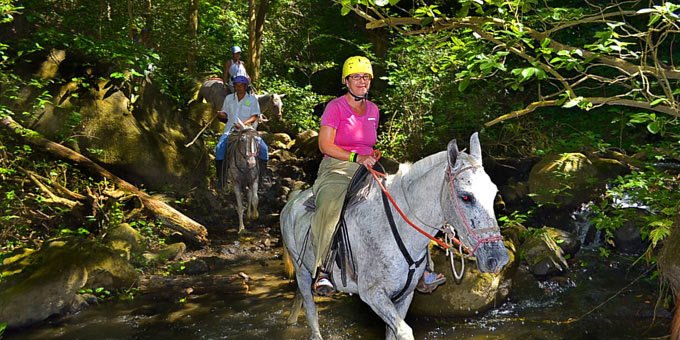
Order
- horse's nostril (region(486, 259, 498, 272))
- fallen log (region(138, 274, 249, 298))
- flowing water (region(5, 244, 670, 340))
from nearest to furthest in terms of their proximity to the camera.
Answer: horse's nostril (region(486, 259, 498, 272)) → flowing water (region(5, 244, 670, 340)) → fallen log (region(138, 274, 249, 298))

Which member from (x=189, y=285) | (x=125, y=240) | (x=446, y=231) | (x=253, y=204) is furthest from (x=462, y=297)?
(x=253, y=204)

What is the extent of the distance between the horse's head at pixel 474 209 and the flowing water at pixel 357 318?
117 inches

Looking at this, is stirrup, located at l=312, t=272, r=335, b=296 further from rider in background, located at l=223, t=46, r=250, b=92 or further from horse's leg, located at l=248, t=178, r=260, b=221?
rider in background, located at l=223, t=46, r=250, b=92

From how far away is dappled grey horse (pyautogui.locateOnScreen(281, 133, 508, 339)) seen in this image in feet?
13.1

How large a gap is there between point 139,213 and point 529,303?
758 centimetres

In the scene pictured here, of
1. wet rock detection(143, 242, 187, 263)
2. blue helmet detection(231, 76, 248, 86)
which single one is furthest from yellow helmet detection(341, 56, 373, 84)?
blue helmet detection(231, 76, 248, 86)

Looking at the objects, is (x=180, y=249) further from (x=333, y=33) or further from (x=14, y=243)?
(x=333, y=33)

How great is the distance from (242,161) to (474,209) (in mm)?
9274

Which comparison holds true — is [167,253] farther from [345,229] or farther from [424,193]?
[424,193]

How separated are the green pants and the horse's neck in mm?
668

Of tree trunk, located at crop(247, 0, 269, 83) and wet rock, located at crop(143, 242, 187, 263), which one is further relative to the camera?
tree trunk, located at crop(247, 0, 269, 83)

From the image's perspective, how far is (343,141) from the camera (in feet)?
17.4

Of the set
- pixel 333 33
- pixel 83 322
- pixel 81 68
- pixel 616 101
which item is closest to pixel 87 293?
pixel 83 322

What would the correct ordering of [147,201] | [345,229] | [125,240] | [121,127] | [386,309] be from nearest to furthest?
[386,309] → [345,229] → [125,240] → [147,201] → [121,127]
